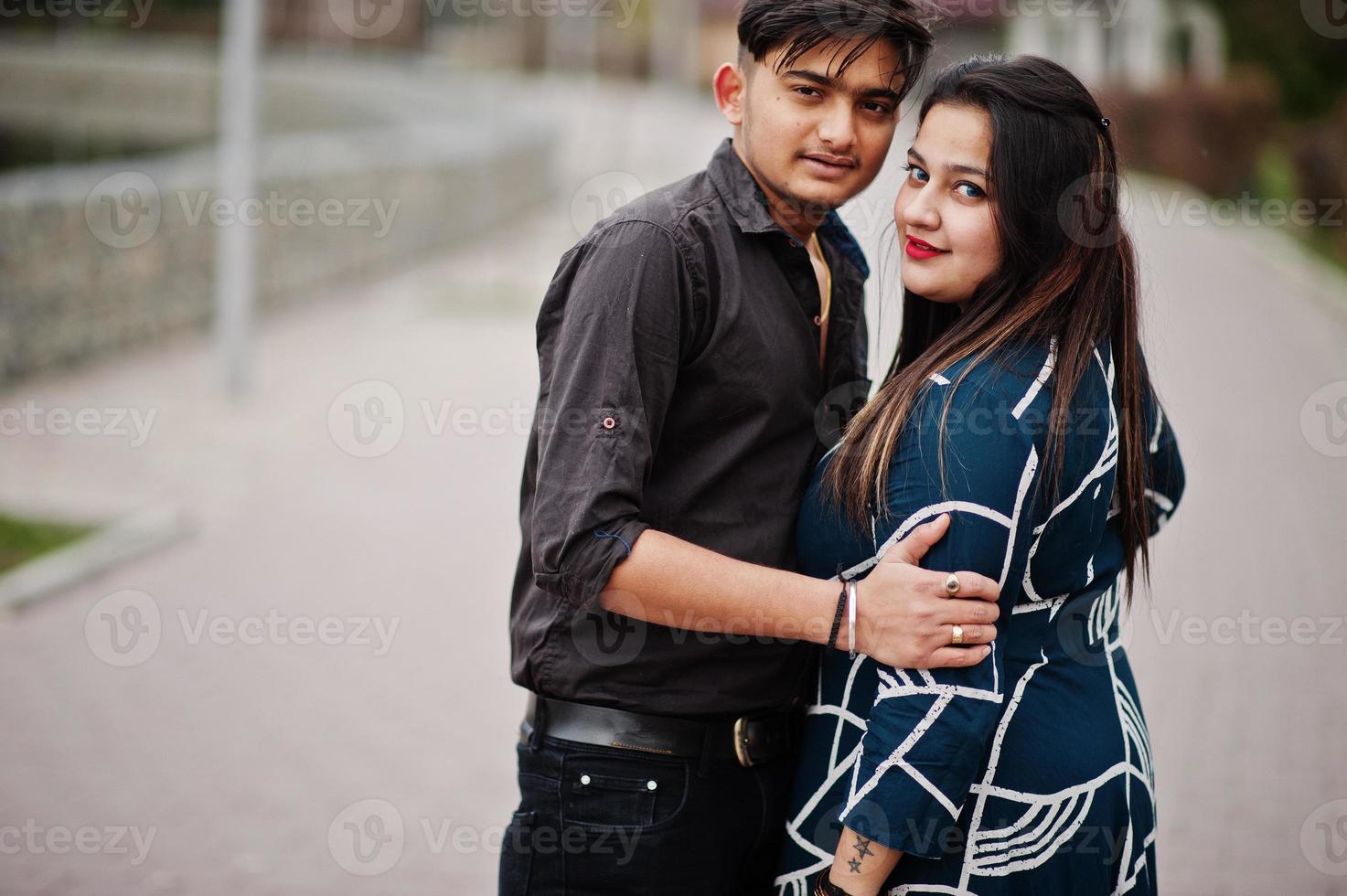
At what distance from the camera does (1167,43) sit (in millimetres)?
37344

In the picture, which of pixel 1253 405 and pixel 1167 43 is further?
pixel 1167 43

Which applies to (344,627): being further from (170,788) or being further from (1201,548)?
(1201,548)

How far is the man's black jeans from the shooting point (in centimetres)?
219

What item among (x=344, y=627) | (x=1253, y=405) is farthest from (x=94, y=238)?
(x=1253, y=405)

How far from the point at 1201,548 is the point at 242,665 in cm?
513

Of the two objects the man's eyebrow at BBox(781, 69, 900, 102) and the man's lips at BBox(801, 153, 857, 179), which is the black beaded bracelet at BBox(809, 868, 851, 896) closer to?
the man's lips at BBox(801, 153, 857, 179)

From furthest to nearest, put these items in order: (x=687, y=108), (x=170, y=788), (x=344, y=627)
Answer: (x=687, y=108) < (x=344, y=627) < (x=170, y=788)

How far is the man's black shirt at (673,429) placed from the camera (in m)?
2.02
